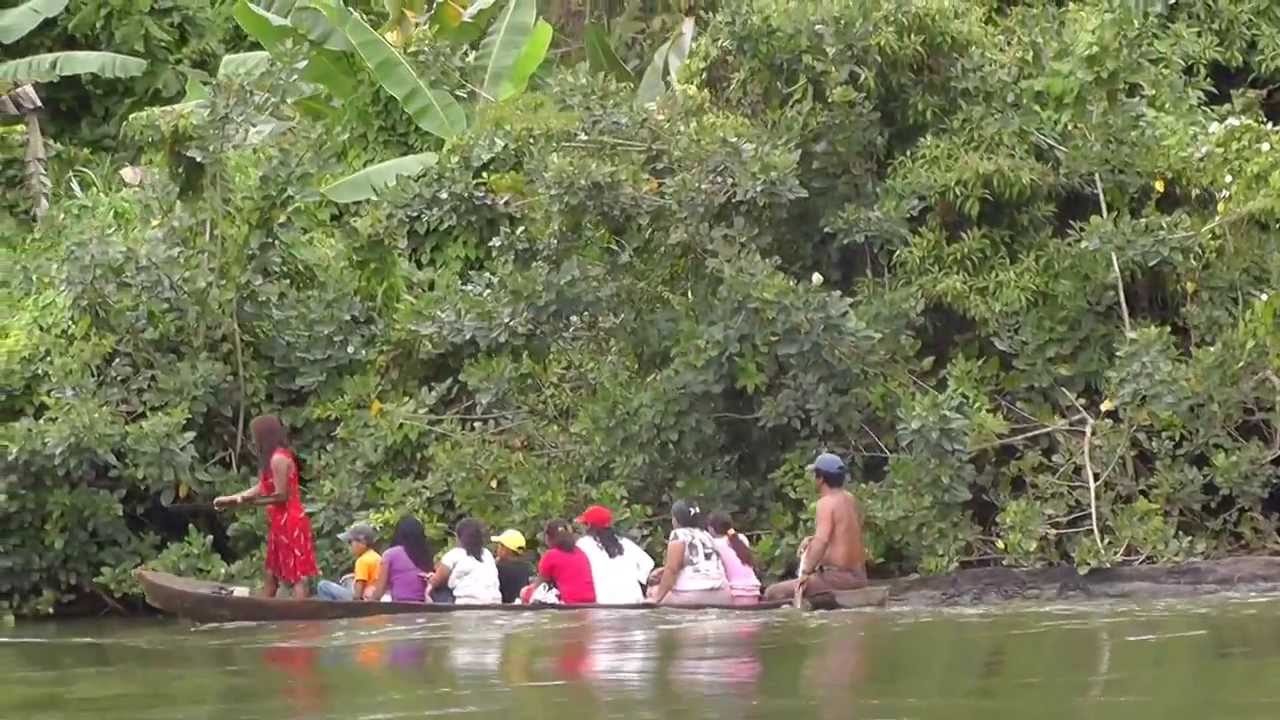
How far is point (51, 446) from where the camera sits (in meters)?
14.5

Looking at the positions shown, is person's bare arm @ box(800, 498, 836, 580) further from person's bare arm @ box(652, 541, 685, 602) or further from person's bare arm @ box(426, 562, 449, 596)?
person's bare arm @ box(426, 562, 449, 596)

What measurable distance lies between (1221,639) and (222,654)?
213 inches

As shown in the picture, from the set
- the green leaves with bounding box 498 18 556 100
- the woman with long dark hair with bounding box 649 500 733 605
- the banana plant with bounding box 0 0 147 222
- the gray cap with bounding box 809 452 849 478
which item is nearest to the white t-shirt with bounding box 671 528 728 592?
the woman with long dark hair with bounding box 649 500 733 605

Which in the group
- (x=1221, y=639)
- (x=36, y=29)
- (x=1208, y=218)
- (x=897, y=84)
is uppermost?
(x=36, y=29)

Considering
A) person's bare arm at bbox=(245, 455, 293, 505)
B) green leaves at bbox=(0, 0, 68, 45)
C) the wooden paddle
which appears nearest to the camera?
the wooden paddle

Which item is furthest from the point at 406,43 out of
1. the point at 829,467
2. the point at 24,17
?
the point at 829,467

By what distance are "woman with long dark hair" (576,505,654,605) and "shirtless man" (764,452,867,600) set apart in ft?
3.79

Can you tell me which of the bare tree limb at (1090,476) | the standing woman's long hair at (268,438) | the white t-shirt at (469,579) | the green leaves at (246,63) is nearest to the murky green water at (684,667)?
the white t-shirt at (469,579)

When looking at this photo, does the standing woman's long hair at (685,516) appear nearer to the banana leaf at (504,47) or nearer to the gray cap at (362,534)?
the gray cap at (362,534)

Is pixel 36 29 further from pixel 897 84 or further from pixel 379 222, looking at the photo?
pixel 897 84

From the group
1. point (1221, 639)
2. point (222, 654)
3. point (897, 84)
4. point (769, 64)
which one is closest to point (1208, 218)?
point (897, 84)

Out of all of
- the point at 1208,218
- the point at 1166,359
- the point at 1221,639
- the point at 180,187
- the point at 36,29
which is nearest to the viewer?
the point at 1221,639

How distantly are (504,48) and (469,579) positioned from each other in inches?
268

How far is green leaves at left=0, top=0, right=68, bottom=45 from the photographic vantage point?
776 inches
